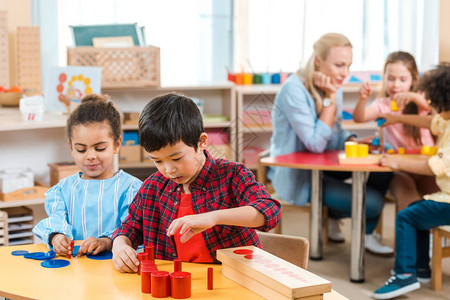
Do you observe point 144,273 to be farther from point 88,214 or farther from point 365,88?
point 365,88

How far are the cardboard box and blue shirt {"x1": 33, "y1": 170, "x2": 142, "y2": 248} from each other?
1094 millimetres

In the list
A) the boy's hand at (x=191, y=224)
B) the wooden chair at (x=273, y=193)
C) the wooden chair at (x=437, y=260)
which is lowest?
the wooden chair at (x=437, y=260)

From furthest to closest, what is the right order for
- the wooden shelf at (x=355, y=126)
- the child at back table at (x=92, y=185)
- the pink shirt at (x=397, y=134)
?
the wooden shelf at (x=355, y=126) → the pink shirt at (x=397, y=134) → the child at back table at (x=92, y=185)

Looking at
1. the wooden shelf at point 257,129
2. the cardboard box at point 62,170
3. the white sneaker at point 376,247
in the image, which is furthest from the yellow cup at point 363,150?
the wooden shelf at point 257,129

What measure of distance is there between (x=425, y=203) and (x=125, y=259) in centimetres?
194

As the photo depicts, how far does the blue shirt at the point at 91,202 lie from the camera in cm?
216

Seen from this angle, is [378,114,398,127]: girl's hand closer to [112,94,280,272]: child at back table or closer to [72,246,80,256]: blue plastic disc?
[112,94,280,272]: child at back table

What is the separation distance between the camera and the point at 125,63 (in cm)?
417

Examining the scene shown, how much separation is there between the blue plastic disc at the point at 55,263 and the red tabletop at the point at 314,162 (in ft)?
5.51

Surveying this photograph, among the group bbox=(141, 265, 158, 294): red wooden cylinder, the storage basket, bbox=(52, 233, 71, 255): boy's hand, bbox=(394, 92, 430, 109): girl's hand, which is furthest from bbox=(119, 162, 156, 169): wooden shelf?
bbox=(141, 265, 158, 294): red wooden cylinder

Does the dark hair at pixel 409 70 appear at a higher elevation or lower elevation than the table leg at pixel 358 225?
higher

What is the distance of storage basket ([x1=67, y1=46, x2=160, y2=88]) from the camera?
13.3 feet

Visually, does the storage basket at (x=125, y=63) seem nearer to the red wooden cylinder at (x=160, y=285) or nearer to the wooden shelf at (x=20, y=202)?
the wooden shelf at (x=20, y=202)

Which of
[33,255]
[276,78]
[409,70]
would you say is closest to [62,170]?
[33,255]
